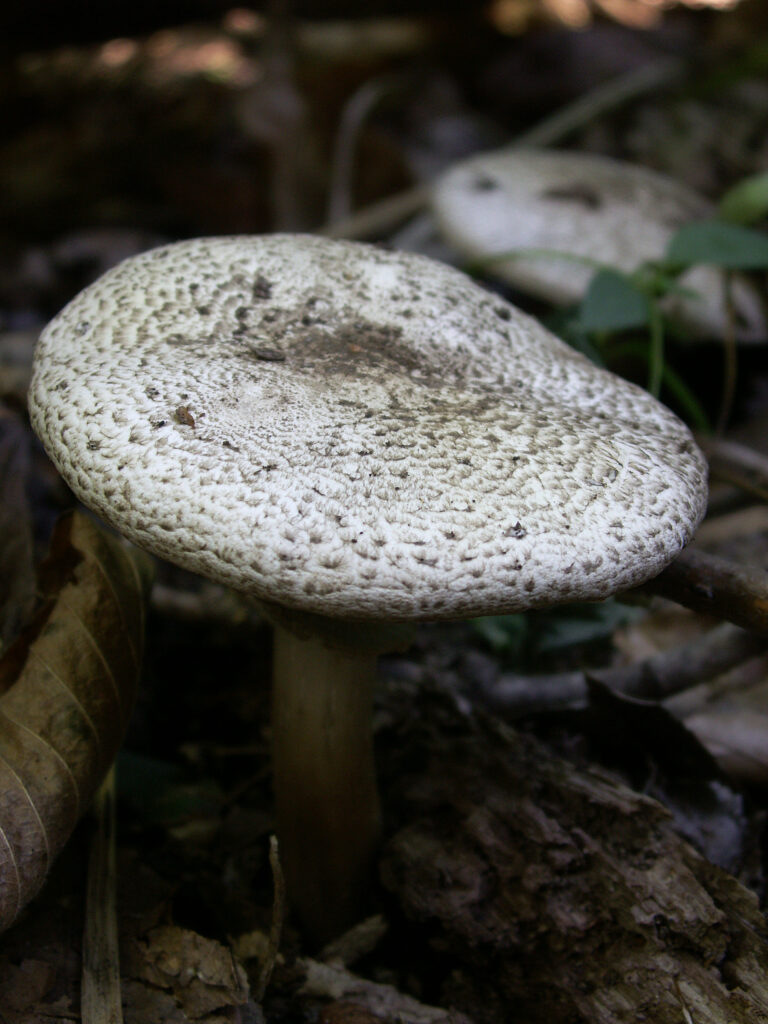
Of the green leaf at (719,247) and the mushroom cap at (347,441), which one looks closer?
the mushroom cap at (347,441)

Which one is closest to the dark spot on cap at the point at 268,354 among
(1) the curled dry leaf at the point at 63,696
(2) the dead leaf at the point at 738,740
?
(1) the curled dry leaf at the point at 63,696

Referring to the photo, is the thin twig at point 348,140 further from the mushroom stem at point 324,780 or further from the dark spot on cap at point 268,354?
the mushroom stem at point 324,780

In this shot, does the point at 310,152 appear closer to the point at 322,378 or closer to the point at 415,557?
the point at 322,378

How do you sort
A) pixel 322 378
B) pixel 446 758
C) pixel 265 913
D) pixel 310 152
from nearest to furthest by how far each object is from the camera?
pixel 322 378 → pixel 265 913 → pixel 446 758 → pixel 310 152

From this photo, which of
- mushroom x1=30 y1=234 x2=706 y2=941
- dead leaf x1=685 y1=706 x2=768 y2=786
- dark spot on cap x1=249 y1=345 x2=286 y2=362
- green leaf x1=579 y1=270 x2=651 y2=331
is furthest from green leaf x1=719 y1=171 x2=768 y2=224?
dark spot on cap x1=249 y1=345 x2=286 y2=362

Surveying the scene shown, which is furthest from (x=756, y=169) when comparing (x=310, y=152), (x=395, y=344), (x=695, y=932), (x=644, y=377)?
(x=695, y=932)

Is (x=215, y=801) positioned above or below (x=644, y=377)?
below
